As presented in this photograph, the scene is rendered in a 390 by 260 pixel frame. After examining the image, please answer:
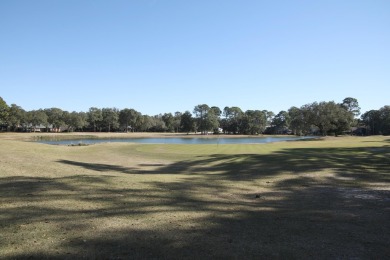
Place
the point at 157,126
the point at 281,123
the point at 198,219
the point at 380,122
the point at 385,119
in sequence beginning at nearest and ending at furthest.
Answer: the point at 198,219 < the point at 385,119 < the point at 380,122 < the point at 281,123 < the point at 157,126

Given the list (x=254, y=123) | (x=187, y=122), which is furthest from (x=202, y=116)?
(x=254, y=123)

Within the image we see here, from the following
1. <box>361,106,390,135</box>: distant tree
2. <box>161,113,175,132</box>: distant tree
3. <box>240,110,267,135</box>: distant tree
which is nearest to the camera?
<box>361,106,390,135</box>: distant tree

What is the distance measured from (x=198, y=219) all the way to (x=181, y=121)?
158601 mm

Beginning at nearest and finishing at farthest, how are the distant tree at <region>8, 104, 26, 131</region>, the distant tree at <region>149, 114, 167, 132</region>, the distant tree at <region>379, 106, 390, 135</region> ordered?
the distant tree at <region>8, 104, 26, 131</region>
the distant tree at <region>379, 106, 390, 135</region>
the distant tree at <region>149, 114, 167, 132</region>

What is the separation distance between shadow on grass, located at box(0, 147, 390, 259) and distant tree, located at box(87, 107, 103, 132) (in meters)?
150

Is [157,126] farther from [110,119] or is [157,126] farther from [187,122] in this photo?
[110,119]

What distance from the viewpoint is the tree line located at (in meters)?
127

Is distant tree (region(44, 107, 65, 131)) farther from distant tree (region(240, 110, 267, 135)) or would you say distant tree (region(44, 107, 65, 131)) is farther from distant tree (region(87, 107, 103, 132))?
distant tree (region(240, 110, 267, 135))

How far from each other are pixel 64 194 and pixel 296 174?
1281cm

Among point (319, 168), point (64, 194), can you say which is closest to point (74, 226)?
point (64, 194)

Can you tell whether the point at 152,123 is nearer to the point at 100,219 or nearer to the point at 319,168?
the point at 319,168

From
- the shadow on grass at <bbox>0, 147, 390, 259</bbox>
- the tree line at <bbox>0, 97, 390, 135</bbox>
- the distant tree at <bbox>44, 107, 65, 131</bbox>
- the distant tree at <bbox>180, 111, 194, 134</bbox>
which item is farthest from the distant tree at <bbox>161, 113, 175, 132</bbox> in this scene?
the shadow on grass at <bbox>0, 147, 390, 259</bbox>

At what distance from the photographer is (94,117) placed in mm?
153625

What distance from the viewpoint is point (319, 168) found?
19.2 metres
